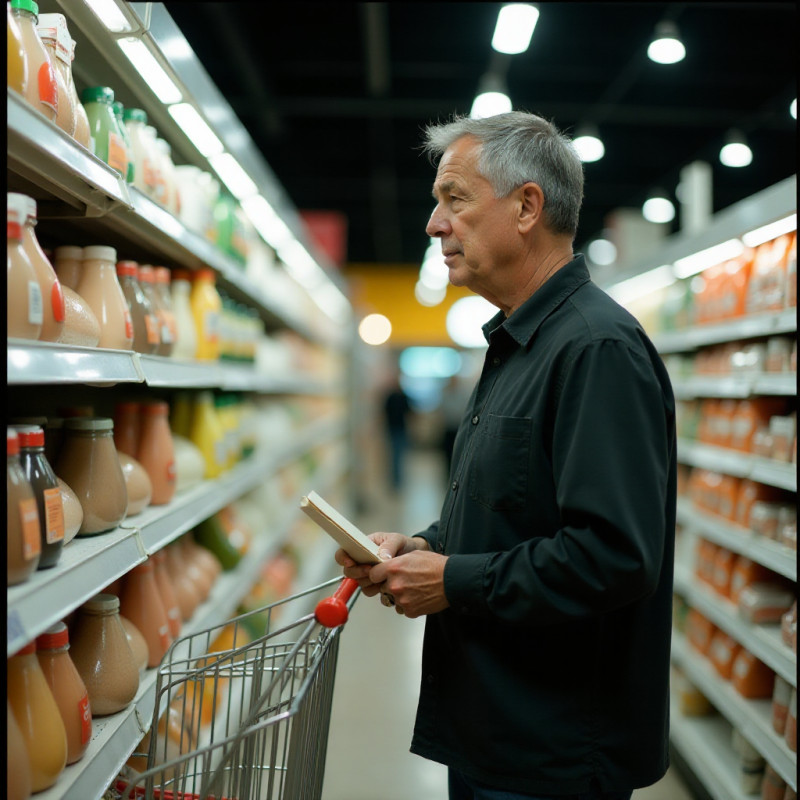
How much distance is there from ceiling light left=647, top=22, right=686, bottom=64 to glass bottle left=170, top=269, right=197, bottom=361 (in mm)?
4067

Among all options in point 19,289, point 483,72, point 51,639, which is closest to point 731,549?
point 51,639

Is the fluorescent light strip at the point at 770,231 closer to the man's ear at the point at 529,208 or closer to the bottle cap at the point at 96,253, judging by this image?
the man's ear at the point at 529,208

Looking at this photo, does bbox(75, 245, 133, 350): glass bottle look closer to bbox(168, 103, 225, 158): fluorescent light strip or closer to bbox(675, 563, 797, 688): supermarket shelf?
bbox(168, 103, 225, 158): fluorescent light strip

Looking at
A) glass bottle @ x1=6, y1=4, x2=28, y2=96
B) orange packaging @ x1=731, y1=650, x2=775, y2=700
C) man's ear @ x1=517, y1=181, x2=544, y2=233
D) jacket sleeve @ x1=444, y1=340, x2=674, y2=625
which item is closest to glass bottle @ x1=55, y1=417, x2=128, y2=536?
glass bottle @ x1=6, y1=4, x2=28, y2=96

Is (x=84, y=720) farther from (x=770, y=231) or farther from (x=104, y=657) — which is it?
(x=770, y=231)

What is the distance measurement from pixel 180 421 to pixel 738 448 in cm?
224

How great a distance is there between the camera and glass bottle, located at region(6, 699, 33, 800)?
1.34m

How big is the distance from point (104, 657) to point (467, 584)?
0.88 metres

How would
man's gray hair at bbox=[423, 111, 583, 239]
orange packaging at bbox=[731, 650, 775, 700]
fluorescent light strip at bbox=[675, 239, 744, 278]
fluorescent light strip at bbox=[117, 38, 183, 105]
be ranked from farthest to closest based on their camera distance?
fluorescent light strip at bbox=[675, 239, 744, 278]
orange packaging at bbox=[731, 650, 775, 700]
fluorescent light strip at bbox=[117, 38, 183, 105]
man's gray hair at bbox=[423, 111, 583, 239]

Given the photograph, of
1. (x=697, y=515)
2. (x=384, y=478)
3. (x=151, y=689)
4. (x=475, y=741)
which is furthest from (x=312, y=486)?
(x=384, y=478)

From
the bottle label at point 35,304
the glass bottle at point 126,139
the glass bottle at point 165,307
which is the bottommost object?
the bottle label at point 35,304

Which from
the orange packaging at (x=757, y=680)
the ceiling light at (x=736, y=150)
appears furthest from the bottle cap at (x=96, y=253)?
the ceiling light at (x=736, y=150)

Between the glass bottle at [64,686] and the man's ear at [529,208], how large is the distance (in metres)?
1.18

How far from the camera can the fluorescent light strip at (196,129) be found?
8.36 ft
